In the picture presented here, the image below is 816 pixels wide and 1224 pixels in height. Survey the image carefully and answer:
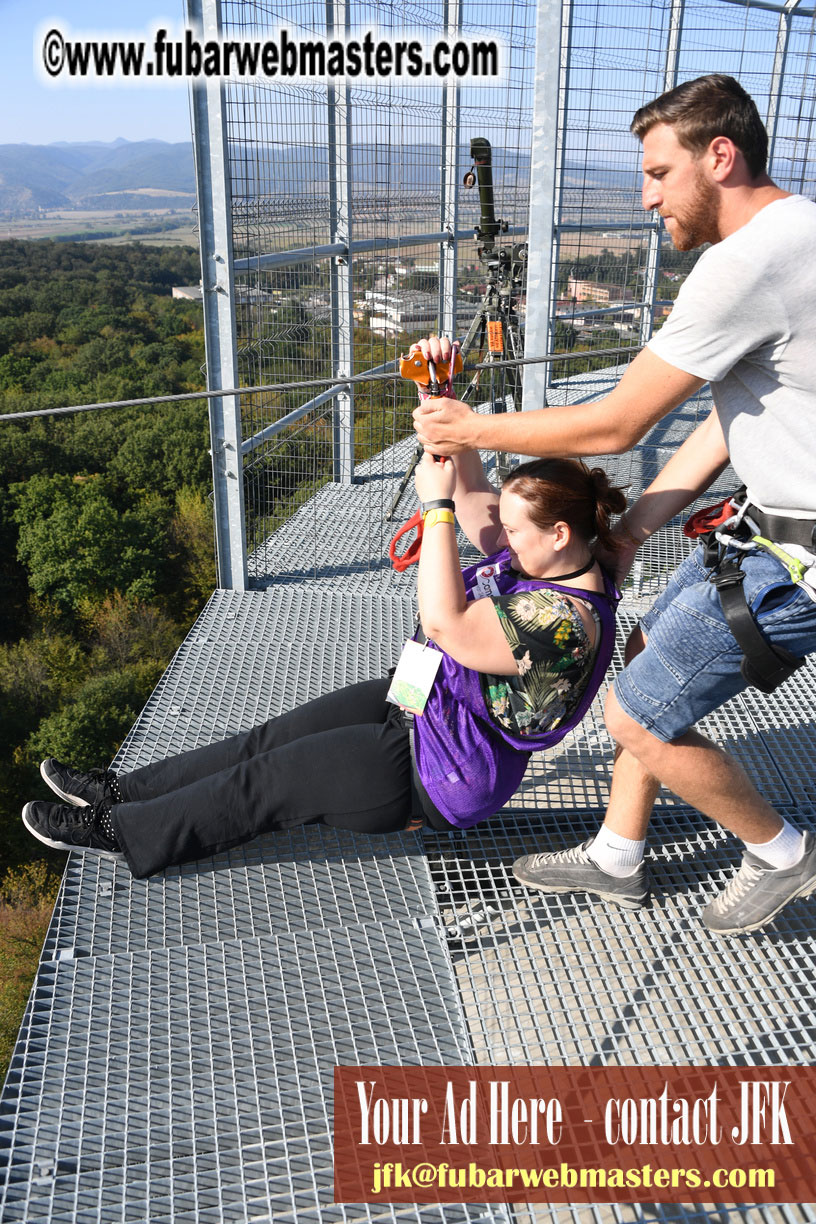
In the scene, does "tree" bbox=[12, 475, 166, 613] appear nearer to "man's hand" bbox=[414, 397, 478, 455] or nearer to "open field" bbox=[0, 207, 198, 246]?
"man's hand" bbox=[414, 397, 478, 455]

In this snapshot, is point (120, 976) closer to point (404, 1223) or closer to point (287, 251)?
point (404, 1223)

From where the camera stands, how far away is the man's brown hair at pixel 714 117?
1436 mm

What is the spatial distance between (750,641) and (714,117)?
831 millimetres

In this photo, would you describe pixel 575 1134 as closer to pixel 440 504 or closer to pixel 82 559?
pixel 440 504

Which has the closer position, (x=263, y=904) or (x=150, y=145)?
(x=263, y=904)

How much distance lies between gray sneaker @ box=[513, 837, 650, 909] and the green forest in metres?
15.1

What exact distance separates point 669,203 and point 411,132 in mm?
3319

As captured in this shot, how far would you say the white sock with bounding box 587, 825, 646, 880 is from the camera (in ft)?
6.30

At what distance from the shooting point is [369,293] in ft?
15.1

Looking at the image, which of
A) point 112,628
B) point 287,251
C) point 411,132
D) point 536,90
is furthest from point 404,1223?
point 112,628

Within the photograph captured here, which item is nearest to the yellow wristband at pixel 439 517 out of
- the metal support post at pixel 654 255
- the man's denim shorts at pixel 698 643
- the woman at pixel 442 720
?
the woman at pixel 442 720

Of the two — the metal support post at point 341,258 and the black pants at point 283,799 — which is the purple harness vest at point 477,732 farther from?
the metal support post at point 341,258

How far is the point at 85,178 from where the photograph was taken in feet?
471

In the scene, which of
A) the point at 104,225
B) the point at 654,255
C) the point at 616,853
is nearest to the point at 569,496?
the point at 616,853
